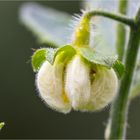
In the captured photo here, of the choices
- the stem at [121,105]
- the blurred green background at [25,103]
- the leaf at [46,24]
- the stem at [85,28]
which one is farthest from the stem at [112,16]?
the blurred green background at [25,103]

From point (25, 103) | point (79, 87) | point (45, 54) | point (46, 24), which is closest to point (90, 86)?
point (79, 87)

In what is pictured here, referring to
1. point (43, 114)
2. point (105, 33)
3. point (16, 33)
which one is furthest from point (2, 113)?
point (105, 33)

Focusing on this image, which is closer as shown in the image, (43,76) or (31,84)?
(43,76)

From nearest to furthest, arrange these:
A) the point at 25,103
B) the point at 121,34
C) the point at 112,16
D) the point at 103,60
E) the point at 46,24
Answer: the point at 103,60
the point at 112,16
the point at 121,34
the point at 46,24
the point at 25,103

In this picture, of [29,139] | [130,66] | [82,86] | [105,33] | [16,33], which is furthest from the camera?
[16,33]

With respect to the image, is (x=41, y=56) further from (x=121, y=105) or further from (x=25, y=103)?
(x=25, y=103)

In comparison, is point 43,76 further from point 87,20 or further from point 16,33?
point 16,33

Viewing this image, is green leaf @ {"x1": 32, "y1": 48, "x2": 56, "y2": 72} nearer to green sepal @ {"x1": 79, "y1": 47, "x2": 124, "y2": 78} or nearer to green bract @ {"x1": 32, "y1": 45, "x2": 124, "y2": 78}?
green bract @ {"x1": 32, "y1": 45, "x2": 124, "y2": 78}

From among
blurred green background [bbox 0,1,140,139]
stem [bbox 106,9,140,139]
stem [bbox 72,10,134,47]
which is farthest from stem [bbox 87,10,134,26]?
blurred green background [bbox 0,1,140,139]
